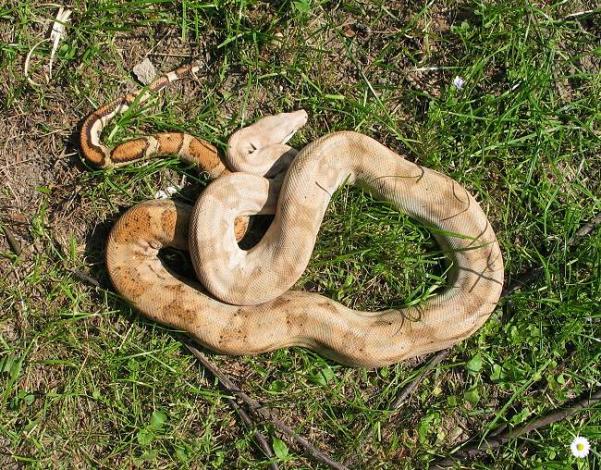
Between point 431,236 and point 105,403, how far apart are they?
10.4ft

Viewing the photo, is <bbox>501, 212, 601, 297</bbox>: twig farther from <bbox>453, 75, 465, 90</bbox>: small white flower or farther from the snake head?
the snake head

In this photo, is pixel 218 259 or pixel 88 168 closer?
pixel 218 259

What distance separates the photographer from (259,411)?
583 cm

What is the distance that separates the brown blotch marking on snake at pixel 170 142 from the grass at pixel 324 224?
146mm

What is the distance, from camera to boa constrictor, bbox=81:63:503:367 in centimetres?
534

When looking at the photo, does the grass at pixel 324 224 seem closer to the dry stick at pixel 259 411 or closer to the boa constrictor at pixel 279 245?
the dry stick at pixel 259 411

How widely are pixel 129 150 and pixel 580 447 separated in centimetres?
458

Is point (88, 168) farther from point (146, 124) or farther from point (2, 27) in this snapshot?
point (2, 27)

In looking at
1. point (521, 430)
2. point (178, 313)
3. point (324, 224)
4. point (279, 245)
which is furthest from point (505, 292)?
point (178, 313)

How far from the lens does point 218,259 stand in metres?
5.29

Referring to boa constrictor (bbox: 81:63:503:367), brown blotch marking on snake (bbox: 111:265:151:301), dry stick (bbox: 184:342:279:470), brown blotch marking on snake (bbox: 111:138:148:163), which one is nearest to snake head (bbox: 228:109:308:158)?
boa constrictor (bbox: 81:63:503:367)

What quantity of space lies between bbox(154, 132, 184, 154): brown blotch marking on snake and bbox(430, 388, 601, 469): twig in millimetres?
3542

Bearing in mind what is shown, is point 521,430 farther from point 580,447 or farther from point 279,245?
point 279,245

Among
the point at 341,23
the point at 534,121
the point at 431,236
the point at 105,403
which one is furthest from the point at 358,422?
the point at 341,23
